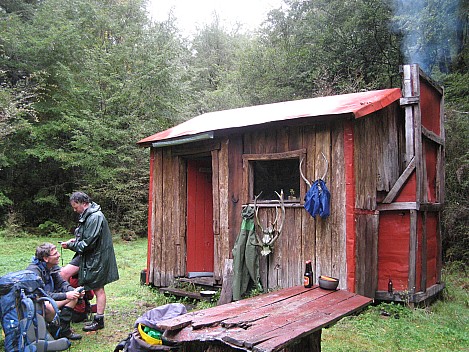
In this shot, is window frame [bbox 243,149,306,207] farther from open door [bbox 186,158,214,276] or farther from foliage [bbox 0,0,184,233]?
foliage [bbox 0,0,184,233]

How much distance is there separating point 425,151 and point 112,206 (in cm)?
1158

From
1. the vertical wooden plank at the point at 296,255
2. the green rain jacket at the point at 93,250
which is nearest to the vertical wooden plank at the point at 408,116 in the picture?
the vertical wooden plank at the point at 296,255

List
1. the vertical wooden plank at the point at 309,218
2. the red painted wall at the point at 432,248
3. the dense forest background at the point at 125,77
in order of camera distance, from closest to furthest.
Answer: the vertical wooden plank at the point at 309,218, the red painted wall at the point at 432,248, the dense forest background at the point at 125,77

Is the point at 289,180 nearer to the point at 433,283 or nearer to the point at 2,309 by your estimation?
the point at 433,283

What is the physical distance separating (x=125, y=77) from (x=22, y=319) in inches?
580

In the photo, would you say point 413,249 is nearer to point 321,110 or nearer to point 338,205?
point 338,205

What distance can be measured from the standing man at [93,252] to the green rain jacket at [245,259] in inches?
73.8

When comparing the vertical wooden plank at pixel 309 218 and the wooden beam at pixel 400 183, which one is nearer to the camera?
the vertical wooden plank at pixel 309 218

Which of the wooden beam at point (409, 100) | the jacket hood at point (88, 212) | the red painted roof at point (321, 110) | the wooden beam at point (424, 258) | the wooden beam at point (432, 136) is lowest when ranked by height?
the wooden beam at point (424, 258)

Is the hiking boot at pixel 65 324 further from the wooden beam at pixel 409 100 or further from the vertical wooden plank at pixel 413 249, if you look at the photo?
the wooden beam at pixel 409 100

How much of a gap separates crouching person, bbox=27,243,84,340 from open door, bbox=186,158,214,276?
121 inches

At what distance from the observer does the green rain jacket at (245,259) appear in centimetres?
645

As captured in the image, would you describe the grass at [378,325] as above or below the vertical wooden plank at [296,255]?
below

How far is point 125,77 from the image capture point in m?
17.2
